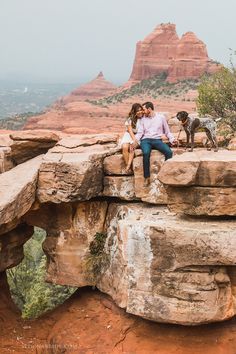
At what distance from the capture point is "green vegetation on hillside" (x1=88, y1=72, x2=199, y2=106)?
9769 cm

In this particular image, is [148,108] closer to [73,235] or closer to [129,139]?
[129,139]

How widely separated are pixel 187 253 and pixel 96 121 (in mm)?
71619

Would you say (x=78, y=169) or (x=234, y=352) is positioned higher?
(x=78, y=169)

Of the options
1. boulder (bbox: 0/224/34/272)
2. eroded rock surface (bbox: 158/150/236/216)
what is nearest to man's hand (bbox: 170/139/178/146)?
eroded rock surface (bbox: 158/150/236/216)

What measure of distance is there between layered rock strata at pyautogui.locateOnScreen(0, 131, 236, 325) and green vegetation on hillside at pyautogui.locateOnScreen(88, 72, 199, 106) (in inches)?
3222

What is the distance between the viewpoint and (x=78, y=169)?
1280cm

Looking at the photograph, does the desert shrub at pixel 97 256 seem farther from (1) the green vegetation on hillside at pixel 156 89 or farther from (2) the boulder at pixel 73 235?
(1) the green vegetation on hillside at pixel 156 89

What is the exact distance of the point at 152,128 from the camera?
523 inches

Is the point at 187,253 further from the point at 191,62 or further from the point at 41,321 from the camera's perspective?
the point at 191,62

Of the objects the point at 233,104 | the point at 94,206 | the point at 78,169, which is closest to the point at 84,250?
the point at 94,206

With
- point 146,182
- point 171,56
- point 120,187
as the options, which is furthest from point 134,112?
point 171,56

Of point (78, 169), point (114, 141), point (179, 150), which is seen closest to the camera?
point (78, 169)

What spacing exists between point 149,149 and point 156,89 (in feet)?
305

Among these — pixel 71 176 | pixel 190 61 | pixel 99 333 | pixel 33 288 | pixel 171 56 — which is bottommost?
pixel 33 288
